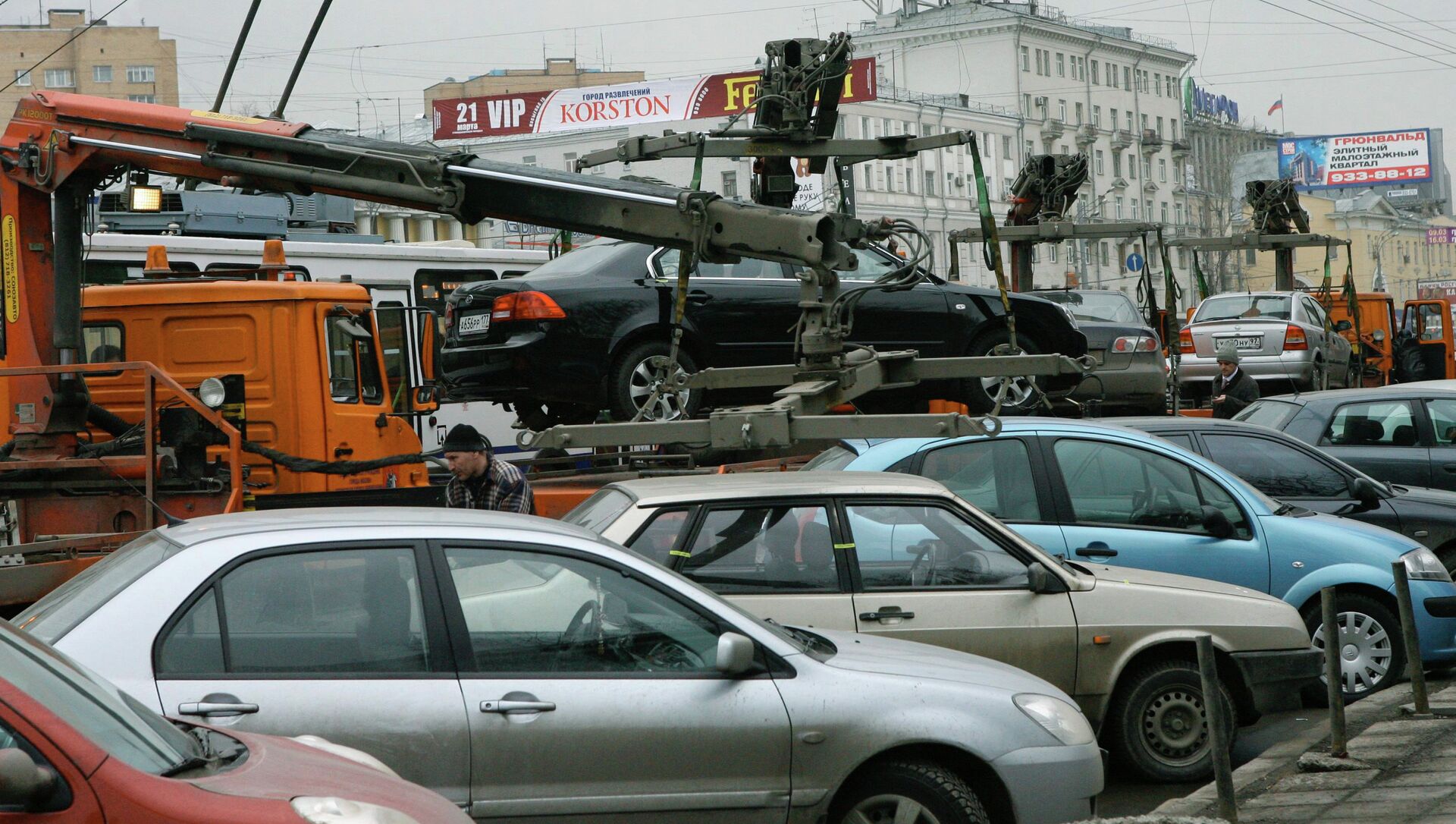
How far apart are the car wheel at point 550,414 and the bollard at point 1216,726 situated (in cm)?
630

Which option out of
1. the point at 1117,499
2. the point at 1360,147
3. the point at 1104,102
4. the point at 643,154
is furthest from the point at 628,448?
the point at 1360,147

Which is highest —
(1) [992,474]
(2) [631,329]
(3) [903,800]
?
(2) [631,329]

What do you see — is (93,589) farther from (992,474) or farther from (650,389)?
(650,389)

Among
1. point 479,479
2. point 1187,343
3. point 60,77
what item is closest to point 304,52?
point 479,479

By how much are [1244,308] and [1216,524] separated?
14.6 metres

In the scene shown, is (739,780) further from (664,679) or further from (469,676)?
(469,676)

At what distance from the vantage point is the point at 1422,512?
10117 mm

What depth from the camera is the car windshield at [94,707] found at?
3.32 metres

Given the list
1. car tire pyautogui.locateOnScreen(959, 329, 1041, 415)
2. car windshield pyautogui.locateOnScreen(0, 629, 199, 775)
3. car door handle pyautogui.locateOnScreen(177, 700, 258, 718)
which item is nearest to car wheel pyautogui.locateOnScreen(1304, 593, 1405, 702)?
car tire pyautogui.locateOnScreen(959, 329, 1041, 415)

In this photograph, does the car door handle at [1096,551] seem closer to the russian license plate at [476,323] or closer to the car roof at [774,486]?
the car roof at [774,486]

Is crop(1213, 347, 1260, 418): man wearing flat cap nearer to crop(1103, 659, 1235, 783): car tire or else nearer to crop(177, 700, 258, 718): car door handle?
crop(1103, 659, 1235, 783): car tire

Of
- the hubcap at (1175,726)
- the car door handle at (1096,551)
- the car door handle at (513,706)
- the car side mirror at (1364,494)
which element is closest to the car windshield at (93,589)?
the car door handle at (513,706)

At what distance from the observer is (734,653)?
484 centimetres

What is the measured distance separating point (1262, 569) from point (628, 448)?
5007mm
